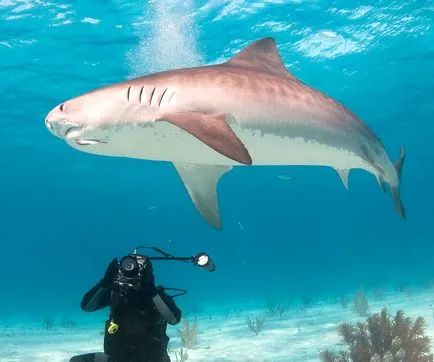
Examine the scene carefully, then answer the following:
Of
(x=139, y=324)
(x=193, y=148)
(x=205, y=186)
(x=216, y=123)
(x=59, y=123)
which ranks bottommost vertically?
(x=139, y=324)

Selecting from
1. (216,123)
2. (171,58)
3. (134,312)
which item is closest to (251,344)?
(134,312)

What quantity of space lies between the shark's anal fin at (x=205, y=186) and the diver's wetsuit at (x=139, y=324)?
1728 mm

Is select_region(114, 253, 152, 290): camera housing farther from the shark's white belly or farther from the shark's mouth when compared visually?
the shark's mouth

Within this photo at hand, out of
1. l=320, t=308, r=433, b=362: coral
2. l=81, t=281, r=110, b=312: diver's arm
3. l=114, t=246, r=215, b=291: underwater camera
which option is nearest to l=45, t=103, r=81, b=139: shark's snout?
l=114, t=246, r=215, b=291: underwater camera

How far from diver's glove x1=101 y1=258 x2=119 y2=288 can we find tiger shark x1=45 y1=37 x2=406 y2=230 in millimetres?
993

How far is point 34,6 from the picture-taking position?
51.1 feet

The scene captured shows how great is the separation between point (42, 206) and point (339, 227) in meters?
145

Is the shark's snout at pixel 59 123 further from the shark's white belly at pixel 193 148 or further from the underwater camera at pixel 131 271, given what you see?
the underwater camera at pixel 131 271

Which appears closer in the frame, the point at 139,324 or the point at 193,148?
the point at 139,324

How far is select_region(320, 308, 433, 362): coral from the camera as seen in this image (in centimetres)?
745

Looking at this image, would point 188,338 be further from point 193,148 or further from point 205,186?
point 193,148

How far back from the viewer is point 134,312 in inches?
149

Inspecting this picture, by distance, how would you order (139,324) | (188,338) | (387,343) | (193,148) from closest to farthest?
(139,324)
(193,148)
(387,343)
(188,338)

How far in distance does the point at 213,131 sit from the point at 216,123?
0.16 m
